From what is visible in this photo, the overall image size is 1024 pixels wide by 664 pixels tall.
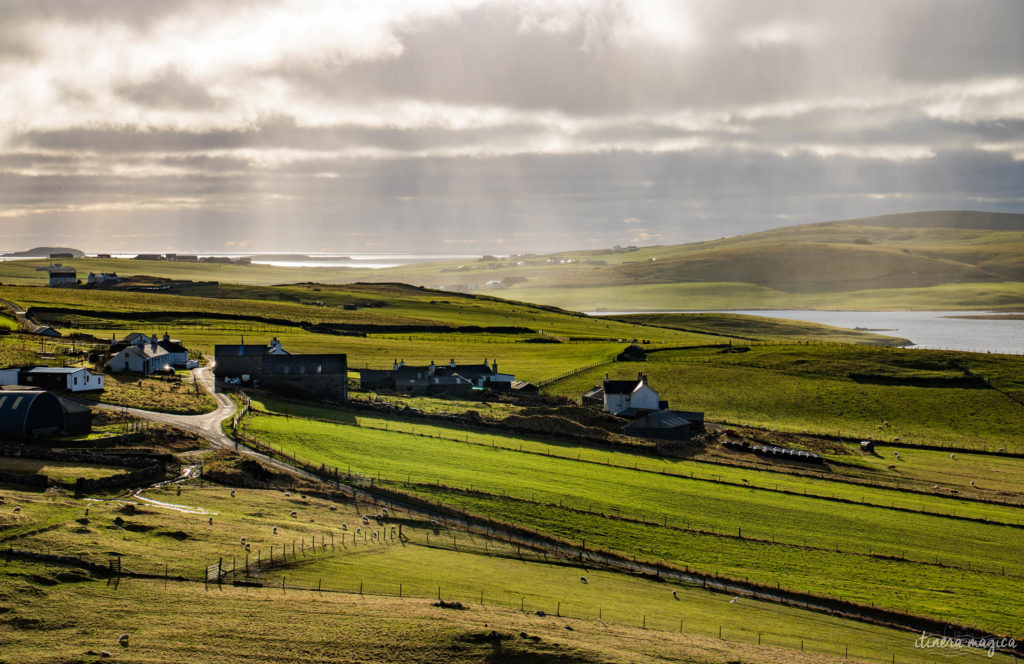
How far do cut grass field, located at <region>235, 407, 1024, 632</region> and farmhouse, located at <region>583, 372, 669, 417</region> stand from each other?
2307cm

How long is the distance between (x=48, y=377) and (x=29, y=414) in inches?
710

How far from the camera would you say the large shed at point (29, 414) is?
48.9m

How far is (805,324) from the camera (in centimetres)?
19125

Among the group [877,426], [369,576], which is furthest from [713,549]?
Answer: [877,426]

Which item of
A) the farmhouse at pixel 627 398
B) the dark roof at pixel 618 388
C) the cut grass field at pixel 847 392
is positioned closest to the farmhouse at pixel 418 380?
the cut grass field at pixel 847 392

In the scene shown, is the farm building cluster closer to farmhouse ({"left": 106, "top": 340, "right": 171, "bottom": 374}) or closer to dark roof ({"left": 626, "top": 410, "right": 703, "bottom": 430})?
dark roof ({"left": 626, "top": 410, "right": 703, "bottom": 430})

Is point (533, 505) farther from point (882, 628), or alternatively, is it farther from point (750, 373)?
point (750, 373)

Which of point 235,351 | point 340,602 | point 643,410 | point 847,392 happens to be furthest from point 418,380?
point 340,602

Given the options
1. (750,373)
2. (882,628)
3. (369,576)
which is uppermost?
(750,373)

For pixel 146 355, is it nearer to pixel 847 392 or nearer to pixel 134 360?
pixel 134 360

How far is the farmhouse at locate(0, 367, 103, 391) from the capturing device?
64.9m

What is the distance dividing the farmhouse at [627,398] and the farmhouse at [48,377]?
4901 cm

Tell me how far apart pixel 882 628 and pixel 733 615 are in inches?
266

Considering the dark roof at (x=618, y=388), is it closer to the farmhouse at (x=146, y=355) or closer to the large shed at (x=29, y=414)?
the farmhouse at (x=146, y=355)
